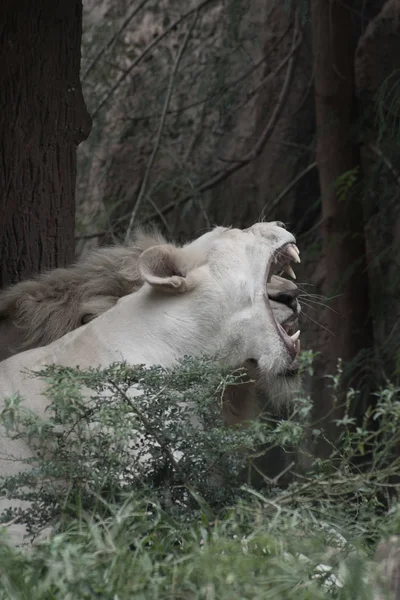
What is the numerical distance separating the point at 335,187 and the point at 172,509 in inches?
117

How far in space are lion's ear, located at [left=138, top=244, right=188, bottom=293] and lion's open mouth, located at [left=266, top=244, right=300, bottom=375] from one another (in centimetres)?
23

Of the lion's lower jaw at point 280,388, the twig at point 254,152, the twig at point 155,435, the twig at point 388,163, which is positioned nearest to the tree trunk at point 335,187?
the twig at point 388,163

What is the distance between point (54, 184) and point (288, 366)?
1.33 m

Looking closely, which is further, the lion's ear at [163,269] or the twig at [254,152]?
the twig at [254,152]

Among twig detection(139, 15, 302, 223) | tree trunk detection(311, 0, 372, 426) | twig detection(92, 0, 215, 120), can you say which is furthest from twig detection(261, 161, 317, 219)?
twig detection(92, 0, 215, 120)

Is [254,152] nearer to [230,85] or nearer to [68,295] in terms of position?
[230,85]

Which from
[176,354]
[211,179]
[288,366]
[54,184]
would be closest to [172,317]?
[176,354]

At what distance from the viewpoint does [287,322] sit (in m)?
2.78

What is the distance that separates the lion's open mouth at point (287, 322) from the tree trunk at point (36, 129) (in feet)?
3.39

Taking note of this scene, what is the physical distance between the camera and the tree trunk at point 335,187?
486 centimetres

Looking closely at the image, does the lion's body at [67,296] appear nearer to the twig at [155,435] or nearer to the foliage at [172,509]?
the foliage at [172,509]

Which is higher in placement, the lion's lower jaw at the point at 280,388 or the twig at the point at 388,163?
the twig at the point at 388,163

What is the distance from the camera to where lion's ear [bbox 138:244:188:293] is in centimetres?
258

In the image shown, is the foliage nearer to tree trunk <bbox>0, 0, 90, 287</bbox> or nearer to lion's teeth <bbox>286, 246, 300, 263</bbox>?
lion's teeth <bbox>286, 246, 300, 263</bbox>
